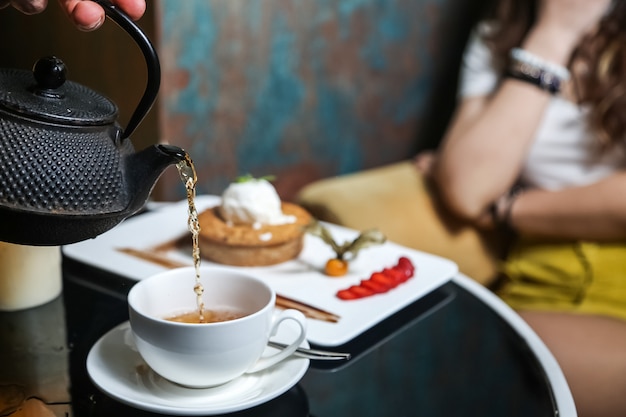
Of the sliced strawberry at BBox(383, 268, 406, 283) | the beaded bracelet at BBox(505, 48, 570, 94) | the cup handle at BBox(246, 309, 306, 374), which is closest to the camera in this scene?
the cup handle at BBox(246, 309, 306, 374)

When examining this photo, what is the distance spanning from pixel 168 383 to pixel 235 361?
0.32 ft

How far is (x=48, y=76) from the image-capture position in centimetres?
74

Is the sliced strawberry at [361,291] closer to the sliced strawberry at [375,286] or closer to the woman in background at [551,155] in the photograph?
the sliced strawberry at [375,286]

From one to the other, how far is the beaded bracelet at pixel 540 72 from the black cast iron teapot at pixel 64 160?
1.15m

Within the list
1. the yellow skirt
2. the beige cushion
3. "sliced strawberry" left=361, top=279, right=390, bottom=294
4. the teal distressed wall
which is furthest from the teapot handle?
the yellow skirt

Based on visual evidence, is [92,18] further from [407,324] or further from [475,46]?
[475,46]

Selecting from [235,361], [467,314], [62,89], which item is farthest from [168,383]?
[467,314]

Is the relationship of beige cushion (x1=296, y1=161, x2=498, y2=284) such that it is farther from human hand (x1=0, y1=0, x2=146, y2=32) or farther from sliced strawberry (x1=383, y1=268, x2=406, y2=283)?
human hand (x1=0, y1=0, x2=146, y2=32)

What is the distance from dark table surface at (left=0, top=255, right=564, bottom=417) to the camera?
83 centimetres

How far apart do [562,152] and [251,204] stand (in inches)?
33.6

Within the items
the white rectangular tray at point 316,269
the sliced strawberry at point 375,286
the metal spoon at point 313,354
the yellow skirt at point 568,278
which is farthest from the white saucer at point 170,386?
the yellow skirt at point 568,278

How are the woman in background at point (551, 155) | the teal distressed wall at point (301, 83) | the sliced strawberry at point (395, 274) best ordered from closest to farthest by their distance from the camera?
the sliced strawberry at point (395, 274) < the woman in background at point (551, 155) < the teal distressed wall at point (301, 83)

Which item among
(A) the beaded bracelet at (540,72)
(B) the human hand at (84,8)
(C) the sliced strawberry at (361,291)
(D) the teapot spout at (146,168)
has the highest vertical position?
(B) the human hand at (84,8)

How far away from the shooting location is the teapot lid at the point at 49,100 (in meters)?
0.72
